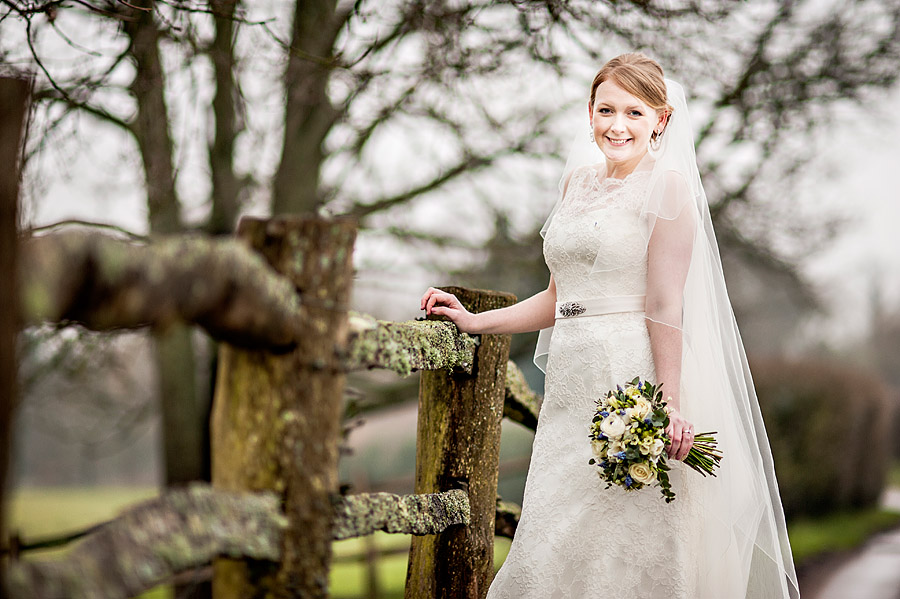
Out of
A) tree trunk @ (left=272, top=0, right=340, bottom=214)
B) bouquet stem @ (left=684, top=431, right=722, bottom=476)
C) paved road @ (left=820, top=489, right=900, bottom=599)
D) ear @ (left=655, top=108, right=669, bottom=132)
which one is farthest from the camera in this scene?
tree trunk @ (left=272, top=0, right=340, bottom=214)

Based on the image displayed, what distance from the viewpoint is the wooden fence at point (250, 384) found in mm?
1223

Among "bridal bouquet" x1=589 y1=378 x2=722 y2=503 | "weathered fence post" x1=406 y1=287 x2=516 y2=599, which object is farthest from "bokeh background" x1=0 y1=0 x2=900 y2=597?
"bridal bouquet" x1=589 y1=378 x2=722 y2=503

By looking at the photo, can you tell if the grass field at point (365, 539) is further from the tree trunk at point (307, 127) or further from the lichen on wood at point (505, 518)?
the lichen on wood at point (505, 518)

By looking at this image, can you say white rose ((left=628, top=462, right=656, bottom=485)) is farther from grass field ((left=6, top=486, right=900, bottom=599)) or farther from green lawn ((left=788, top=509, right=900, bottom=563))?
green lawn ((left=788, top=509, right=900, bottom=563))

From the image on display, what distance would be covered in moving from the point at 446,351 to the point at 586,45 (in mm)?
3138

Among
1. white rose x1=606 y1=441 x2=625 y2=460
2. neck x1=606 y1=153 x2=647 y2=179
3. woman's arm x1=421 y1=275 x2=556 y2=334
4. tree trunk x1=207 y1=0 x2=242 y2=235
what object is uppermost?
tree trunk x1=207 y1=0 x2=242 y2=235

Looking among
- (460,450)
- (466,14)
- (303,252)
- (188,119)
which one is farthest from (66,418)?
(303,252)

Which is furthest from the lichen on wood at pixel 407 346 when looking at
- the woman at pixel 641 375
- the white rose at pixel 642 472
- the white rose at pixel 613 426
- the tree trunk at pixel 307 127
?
the tree trunk at pixel 307 127

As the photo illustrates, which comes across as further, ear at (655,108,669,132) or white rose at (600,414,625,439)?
ear at (655,108,669,132)

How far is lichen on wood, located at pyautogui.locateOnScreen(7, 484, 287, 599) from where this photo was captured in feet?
3.91

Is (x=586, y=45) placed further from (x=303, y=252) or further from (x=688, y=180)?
(x=303, y=252)

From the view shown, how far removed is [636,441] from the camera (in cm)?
212

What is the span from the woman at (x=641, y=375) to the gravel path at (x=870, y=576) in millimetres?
3622

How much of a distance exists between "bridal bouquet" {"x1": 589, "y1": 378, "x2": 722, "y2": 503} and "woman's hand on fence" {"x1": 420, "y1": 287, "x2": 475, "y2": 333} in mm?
507
